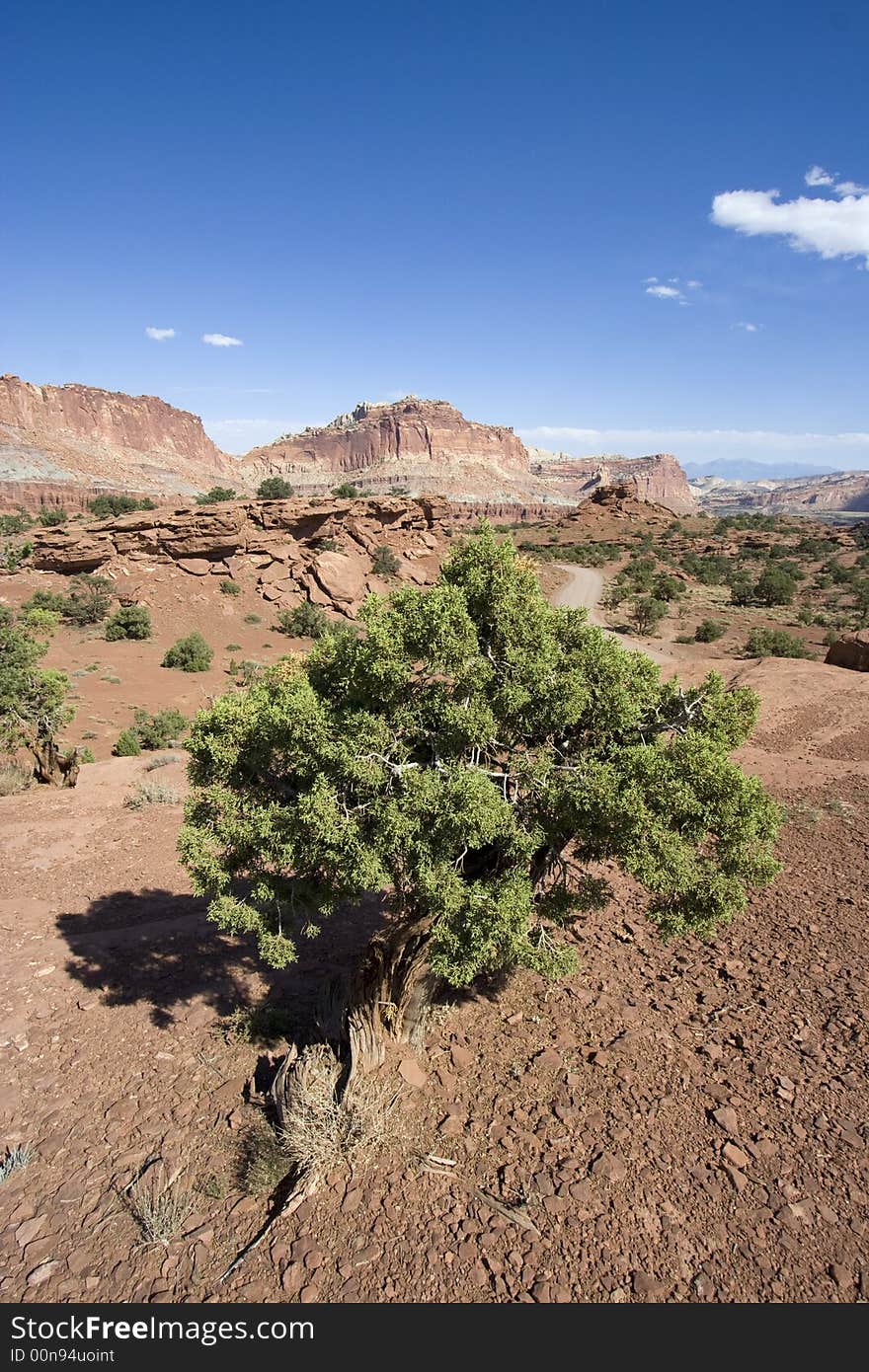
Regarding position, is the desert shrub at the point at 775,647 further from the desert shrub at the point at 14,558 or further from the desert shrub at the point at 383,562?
the desert shrub at the point at 14,558

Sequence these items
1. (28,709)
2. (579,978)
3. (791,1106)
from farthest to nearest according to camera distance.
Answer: (28,709)
(579,978)
(791,1106)

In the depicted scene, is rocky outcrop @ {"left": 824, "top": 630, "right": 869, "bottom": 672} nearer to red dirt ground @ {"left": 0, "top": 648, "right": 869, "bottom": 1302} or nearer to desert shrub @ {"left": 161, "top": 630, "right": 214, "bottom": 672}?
red dirt ground @ {"left": 0, "top": 648, "right": 869, "bottom": 1302}

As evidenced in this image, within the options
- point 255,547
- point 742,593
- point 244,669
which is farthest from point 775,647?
point 255,547

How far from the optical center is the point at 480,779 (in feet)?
17.1

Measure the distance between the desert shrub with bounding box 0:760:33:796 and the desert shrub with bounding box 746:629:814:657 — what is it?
30.8 meters

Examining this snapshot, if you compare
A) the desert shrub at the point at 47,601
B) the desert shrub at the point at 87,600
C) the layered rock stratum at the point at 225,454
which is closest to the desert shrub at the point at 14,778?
the desert shrub at the point at 87,600

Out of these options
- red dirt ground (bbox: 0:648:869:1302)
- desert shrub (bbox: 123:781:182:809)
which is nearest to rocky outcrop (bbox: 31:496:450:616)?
desert shrub (bbox: 123:781:182:809)

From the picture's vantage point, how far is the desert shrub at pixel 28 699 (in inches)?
606

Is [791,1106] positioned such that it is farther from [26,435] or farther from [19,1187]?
[26,435]

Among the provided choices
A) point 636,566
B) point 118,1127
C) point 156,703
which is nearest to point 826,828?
point 118,1127

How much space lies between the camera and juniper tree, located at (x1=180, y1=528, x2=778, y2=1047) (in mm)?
5293

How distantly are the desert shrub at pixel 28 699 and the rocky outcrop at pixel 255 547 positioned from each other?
74.9ft

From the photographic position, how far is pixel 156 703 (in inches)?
979
